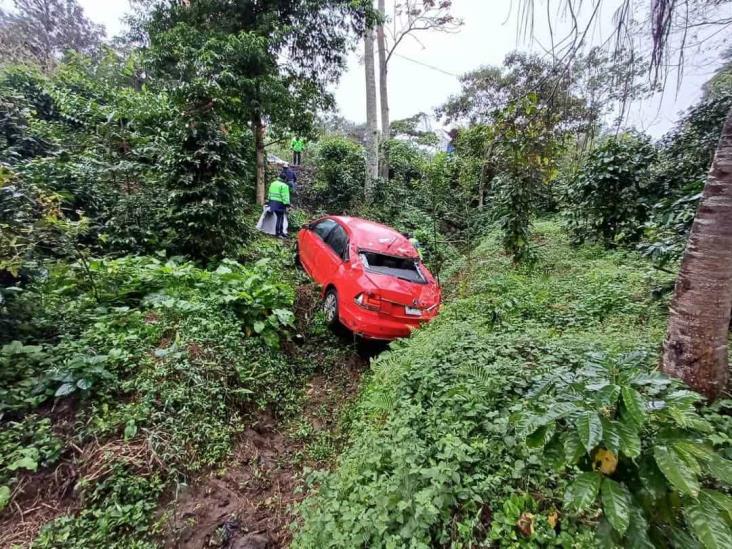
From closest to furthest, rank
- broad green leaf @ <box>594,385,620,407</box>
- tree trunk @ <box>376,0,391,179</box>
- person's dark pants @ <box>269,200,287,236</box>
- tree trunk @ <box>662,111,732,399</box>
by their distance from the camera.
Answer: broad green leaf @ <box>594,385,620,407</box>
tree trunk @ <box>662,111,732,399</box>
person's dark pants @ <box>269,200,287,236</box>
tree trunk @ <box>376,0,391,179</box>

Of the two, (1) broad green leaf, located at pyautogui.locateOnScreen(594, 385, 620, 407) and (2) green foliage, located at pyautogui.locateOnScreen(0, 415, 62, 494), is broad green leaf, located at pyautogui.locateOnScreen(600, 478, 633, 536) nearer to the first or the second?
(1) broad green leaf, located at pyautogui.locateOnScreen(594, 385, 620, 407)

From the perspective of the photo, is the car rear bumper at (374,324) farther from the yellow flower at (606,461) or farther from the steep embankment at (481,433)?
the yellow flower at (606,461)

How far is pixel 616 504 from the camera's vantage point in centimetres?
119

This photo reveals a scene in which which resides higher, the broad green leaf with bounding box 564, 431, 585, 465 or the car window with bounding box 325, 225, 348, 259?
the car window with bounding box 325, 225, 348, 259

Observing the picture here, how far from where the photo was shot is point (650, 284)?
452 cm

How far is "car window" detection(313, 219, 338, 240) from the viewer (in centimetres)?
626

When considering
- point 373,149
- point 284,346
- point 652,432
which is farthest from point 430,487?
point 373,149

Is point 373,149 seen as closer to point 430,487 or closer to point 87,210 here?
point 87,210

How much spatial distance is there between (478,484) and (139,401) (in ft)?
8.96

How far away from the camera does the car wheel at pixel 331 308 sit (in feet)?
17.0

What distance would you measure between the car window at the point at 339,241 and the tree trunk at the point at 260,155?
16.0 ft

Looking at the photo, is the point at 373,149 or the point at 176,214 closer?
the point at 176,214

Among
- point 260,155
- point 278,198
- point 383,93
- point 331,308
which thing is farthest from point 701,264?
point 383,93

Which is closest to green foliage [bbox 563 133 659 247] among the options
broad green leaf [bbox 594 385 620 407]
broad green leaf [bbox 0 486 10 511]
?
broad green leaf [bbox 594 385 620 407]
